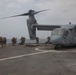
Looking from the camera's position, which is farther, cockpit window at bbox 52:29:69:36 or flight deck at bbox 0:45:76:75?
cockpit window at bbox 52:29:69:36

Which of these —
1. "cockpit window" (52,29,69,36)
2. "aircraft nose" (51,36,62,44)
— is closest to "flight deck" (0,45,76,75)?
"aircraft nose" (51,36,62,44)

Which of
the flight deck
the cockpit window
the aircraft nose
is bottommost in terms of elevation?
the flight deck

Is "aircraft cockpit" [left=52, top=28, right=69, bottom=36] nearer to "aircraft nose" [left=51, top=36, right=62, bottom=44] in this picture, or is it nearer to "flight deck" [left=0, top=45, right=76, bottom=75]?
"aircraft nose" [left=51, top=36, right=62, bottom=44]

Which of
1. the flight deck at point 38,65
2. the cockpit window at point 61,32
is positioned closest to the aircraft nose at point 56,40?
the cockpit window at point 61,32

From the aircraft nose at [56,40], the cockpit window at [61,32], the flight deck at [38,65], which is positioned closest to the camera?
the flight deck at [38,65]

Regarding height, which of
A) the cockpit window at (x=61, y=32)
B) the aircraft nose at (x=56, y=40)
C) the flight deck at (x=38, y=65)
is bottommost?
the flight deck at (x=38, y=65)

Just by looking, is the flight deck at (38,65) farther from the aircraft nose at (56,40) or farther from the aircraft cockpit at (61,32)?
the aircraft cockpit at (61,32)

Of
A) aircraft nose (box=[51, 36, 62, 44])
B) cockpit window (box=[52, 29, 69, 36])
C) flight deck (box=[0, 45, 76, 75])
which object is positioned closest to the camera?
flight deck (box=[0, 45, 76, 75])

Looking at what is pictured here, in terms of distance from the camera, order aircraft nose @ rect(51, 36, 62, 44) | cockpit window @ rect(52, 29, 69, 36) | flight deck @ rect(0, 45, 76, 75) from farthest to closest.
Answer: cockpit window @ rect(52, 29, 69, 36) < aircraft nose @ rect(51, 36, 62, 44) < flight deck @ rect(0, 45, 76, 75)

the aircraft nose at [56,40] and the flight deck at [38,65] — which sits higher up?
the aircraft nose at [56,40]

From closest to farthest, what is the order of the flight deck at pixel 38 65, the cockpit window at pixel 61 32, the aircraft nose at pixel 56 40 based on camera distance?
the flight deck at pixel 38 65, the aircraft nose at pixel 56 40, the cockpit window at pixel 61 32

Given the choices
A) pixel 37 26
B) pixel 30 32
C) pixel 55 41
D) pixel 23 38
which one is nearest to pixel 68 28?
pixel 55 41

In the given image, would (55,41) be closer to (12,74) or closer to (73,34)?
(73,34)

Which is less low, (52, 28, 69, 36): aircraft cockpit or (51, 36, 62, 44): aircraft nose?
(52, 28, 69, 36): aircraft cockpit
